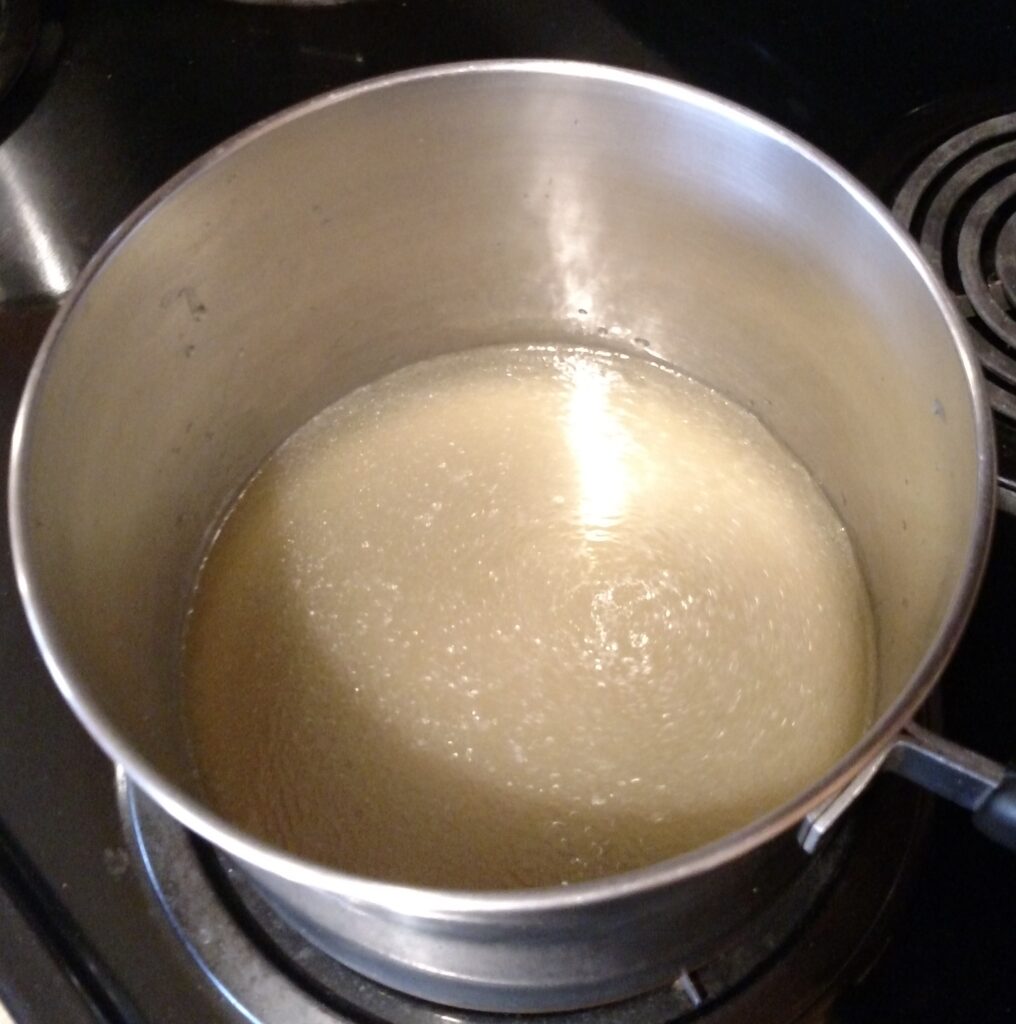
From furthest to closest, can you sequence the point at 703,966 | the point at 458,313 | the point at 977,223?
the point at 458,313 < the point at 977,223 < the point at 703,966

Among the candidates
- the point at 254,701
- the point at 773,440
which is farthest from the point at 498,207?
the point at 254,701

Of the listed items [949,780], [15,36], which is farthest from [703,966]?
[15,36]

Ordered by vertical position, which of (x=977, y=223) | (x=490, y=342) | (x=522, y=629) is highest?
(x=977, y=223)

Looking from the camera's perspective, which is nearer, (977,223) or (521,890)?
(521,890)

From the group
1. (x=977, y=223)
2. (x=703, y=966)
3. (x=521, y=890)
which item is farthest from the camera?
(x=977, y=223)

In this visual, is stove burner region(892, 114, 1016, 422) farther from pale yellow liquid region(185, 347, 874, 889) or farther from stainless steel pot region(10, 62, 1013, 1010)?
pale yellow liquid region(185, 347, 874, 889)

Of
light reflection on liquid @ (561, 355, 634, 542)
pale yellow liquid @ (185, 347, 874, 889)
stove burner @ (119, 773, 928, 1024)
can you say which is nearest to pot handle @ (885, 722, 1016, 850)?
stove burner @ (119, 773, 928, 1024)

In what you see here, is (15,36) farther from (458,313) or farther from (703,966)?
(703,966)

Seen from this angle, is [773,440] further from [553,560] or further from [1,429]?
[1,429]
